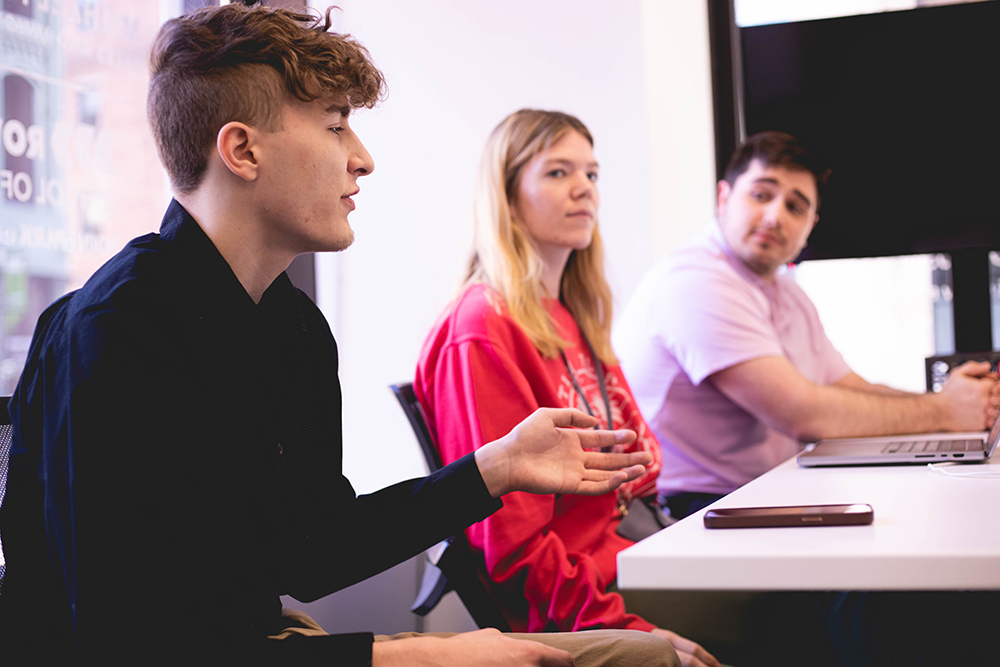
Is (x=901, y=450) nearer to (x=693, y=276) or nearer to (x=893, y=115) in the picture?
(x=693, y=276)

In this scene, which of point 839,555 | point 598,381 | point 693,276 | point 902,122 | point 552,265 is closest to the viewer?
point 839,555

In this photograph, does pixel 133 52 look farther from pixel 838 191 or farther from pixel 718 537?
pixel 838 191

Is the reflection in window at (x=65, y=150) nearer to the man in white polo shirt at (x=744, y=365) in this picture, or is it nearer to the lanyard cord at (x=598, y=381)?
the lanyard cord at (x=598, y=381)

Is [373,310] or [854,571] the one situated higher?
[373,310]

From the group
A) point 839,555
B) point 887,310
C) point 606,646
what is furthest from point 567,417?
point 887,310

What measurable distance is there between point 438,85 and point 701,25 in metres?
1.25

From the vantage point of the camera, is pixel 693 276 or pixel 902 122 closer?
pixel 693 276

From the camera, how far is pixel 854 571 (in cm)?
75

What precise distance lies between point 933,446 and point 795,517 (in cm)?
85

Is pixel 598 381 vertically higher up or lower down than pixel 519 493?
higher up

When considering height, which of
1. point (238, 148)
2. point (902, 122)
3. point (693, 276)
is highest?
point (902, 122)

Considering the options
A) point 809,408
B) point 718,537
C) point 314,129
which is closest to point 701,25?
point 809,408

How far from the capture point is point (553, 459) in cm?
116

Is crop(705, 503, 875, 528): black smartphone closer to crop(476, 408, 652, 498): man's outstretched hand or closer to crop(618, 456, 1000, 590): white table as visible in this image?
crop(618, 456, 1000, 590): white table
